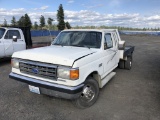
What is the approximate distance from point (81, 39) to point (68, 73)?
6.27 ft

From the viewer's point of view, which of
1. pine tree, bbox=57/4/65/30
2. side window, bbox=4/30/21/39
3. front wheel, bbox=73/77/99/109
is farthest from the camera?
pine tree, bbox=57/4/65/30

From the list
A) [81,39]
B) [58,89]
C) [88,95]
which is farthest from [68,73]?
[81,39]

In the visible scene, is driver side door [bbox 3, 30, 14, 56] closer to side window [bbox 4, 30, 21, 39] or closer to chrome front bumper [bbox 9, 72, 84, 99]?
side window [bbox 4, 30, 21, 39]

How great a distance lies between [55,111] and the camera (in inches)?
159

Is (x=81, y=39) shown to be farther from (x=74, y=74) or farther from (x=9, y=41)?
(x=9, y=41)

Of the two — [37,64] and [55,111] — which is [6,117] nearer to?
[55,111]

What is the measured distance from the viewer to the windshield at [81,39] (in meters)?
4.94

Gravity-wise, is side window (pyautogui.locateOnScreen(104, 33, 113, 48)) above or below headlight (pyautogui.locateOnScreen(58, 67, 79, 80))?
above

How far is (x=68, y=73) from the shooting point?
3490 millimetres

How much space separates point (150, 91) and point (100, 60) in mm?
2065

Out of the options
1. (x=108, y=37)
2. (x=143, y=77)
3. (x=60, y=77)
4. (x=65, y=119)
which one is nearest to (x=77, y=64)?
(x=60, y=77)

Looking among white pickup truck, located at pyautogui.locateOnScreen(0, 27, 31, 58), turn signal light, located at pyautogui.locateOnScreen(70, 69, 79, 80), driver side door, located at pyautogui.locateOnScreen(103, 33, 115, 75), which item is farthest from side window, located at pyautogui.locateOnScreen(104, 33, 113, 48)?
white pickup truck, located at pyautogui.locateOnScreen(0, 27, 31, 58)

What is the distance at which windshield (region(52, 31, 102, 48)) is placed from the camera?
4944 millimetres

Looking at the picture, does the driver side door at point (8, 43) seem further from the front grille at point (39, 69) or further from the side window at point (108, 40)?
the side window at point (108, 40)
